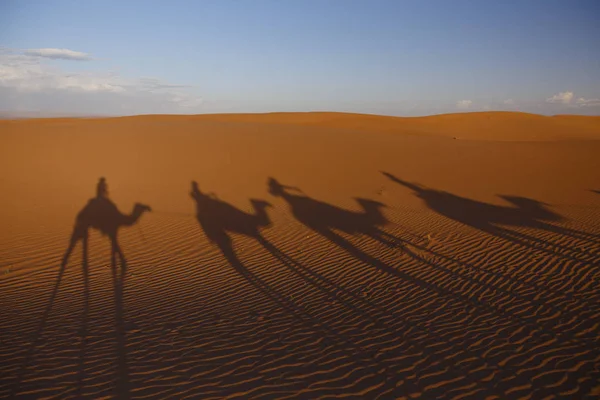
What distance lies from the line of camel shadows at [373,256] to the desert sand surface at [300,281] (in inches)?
2.1

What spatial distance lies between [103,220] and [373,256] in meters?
8.37

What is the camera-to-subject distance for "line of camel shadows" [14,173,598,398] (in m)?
5.62

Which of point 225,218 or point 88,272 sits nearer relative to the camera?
point 88,272

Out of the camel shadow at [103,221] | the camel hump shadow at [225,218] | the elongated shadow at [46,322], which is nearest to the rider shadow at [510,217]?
the camel hump shadow at [225,218]

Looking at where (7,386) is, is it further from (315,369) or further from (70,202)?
(70,202)

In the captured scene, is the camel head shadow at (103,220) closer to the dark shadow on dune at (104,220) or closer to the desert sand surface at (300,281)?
the dark shadow on dune at (104,220)

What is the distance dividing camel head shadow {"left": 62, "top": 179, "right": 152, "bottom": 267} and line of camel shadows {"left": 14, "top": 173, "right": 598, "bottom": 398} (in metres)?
0.03

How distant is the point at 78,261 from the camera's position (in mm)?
9250

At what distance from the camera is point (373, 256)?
9570 millimetres

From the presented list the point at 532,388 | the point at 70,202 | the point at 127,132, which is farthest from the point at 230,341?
the point at 127,132

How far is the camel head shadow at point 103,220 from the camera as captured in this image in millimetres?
10281

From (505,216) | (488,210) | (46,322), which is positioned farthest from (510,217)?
(46,322)

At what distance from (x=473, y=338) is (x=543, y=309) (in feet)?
5.92

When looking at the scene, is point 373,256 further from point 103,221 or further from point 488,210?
point 103,221
